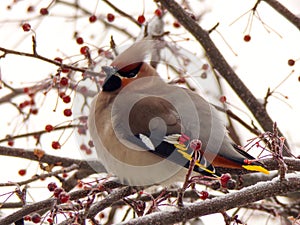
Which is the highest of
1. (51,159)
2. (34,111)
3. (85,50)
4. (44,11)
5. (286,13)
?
(44,11)

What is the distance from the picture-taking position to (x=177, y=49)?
378cm

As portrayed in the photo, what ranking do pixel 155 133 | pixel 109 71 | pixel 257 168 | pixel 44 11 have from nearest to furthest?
pixel 257 168, pixel 155 133, pixel 109 71, pixel 44 11

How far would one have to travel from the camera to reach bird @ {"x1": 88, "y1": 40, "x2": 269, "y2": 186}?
271 cm

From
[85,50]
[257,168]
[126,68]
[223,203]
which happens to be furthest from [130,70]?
[223,203]

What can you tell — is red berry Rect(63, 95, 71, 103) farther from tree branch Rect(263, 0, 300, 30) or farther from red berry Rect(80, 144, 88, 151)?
tree branch Rect(263, 0, 300, 30)

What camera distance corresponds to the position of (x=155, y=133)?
2822 mm

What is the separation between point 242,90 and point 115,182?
97cm

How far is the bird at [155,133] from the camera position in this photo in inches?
107

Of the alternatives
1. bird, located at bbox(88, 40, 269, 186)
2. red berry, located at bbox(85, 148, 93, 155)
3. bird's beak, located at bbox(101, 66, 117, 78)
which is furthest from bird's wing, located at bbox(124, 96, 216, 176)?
red berry, located at bbox(85, 148, 93, 155)

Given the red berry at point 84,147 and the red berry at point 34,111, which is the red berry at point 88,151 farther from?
the red berry at point 34,111

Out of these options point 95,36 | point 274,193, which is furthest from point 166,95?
point 95,36

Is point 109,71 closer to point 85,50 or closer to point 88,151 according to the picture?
point 85,50

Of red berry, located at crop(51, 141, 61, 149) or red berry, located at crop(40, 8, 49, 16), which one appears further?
red berry, located at crop(40, 8, 49, 16)

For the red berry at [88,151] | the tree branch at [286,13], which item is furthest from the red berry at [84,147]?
the tree branch at [286,13]
